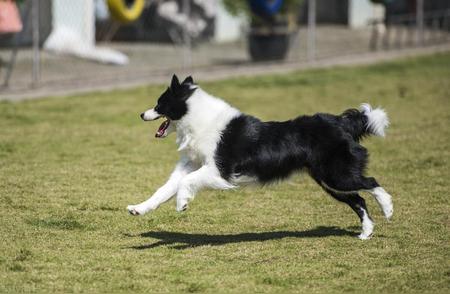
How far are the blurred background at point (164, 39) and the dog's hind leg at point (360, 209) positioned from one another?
8.85 meters

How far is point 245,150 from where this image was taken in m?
6.89

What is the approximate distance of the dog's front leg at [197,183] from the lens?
22.2ft

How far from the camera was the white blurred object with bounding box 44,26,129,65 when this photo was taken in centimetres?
1853

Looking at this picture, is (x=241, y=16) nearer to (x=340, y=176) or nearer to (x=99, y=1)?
(x=99, y=1)

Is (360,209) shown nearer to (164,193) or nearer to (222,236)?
(222,236)

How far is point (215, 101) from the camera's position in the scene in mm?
7086

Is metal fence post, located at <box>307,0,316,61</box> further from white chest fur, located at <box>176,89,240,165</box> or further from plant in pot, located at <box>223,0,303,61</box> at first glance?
white chest fur, located at <box>176,89,240,165</box>

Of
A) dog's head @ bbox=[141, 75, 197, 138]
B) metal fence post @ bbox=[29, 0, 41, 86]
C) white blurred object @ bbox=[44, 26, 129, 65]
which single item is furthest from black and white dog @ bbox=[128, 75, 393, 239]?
white blurred object @ bbox=[44, 26, 129, 65]

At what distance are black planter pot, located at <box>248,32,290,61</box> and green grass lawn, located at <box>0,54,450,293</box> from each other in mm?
6283

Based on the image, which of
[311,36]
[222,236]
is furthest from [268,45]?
[222,236]

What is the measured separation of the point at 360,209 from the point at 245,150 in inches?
42.8

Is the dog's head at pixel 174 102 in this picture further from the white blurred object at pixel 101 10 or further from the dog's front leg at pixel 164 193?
the white blurred object at pixel 101 10

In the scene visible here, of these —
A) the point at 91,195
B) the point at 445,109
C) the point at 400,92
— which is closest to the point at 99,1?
the point at 400,92

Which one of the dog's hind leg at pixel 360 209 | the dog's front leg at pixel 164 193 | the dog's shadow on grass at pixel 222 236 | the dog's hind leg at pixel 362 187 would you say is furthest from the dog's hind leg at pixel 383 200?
the dog's front leg at pixel 164 193
